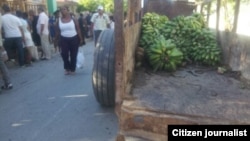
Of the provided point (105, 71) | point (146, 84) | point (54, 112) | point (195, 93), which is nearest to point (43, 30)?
point (54, 112)

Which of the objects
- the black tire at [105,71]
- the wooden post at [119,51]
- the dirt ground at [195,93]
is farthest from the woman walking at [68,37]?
the wooden post at [119,51]

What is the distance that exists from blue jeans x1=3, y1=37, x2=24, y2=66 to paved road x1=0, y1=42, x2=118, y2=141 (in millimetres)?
1714

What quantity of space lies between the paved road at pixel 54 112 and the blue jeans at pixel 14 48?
1.71 m

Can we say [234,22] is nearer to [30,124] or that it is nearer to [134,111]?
[134,111]

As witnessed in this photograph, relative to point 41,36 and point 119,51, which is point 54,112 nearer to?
point 119,51

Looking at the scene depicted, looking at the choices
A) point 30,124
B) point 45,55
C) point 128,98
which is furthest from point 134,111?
point 45,55

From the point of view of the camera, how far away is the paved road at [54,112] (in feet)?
13.0

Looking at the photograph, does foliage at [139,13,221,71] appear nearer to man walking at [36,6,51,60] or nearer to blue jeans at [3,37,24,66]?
blue jeans at [3,37,24,66]

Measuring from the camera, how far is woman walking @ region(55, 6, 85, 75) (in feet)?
23.4

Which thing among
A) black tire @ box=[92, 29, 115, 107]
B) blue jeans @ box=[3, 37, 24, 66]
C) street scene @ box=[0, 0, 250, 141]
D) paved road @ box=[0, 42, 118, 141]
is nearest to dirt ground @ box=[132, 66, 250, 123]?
street scene @ box=[0, 0, 250, 141]

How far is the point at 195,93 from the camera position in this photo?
10.0 feet

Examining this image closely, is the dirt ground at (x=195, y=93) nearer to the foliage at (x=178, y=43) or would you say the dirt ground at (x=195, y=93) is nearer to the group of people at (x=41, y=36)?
the foliage at (x=178, y=43)

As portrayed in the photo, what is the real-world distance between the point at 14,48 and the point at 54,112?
4.70 metres

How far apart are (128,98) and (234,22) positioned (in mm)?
2208
